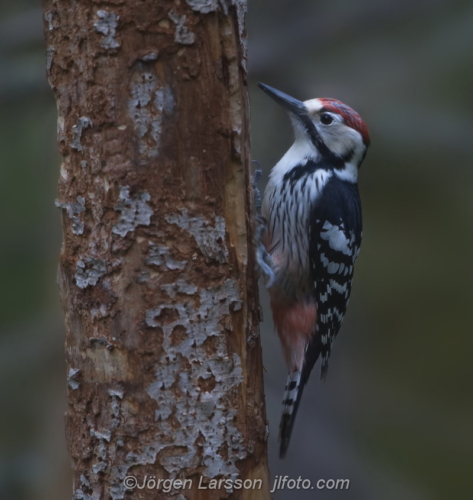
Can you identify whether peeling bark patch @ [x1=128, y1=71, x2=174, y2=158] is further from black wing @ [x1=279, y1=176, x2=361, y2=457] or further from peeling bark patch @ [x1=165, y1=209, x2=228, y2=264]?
black wing @ [x1=279, y1=176, x2=361, y2=457]

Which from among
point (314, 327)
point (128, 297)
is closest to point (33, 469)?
point (314, 327)

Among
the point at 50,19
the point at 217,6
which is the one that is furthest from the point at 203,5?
the point at 50,19

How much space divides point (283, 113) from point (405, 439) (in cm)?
243

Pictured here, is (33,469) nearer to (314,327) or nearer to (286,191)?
(314,327)

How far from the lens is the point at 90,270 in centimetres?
201

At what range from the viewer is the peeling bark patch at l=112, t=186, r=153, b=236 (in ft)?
6.49

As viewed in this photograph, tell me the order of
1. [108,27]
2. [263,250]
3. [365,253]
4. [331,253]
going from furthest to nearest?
[365,253]
[331,253]
[263,250]
[108,27]

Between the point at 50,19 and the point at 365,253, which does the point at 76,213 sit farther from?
the point at 365,253

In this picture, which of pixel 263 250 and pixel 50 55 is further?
pixel 263 250

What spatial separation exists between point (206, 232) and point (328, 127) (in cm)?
134

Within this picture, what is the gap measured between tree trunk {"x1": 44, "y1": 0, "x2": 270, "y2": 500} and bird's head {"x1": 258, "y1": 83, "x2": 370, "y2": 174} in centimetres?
115

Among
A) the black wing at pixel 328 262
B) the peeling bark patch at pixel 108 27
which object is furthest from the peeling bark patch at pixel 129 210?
the black wing at pixel 328 262

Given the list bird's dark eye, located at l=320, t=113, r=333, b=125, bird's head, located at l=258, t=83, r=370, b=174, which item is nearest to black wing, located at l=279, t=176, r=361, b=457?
bird's head, located at l=258, t=83, r=370, b=174

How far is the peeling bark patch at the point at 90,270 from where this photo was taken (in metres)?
2.00
